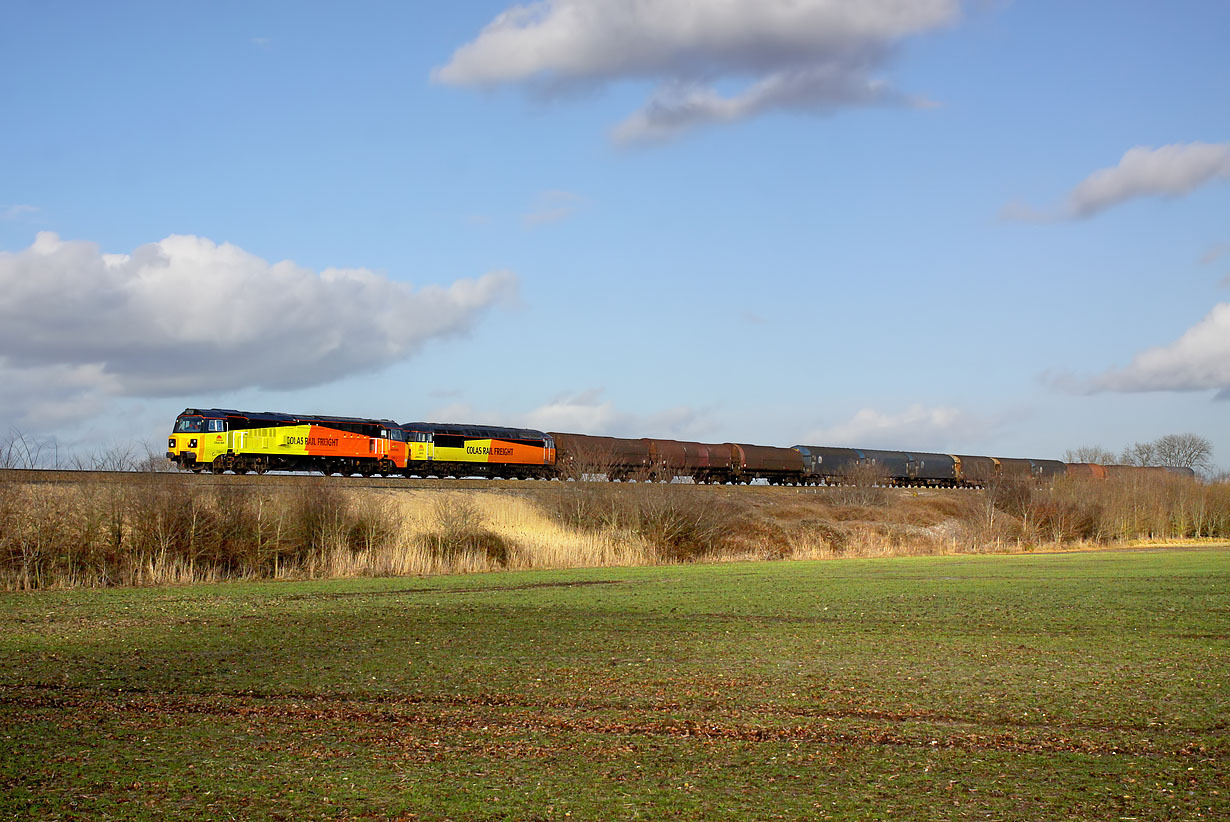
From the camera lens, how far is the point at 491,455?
54.6 meters

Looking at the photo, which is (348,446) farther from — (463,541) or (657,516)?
(463,541)

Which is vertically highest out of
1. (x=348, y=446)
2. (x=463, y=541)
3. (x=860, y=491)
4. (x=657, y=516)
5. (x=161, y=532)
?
(x=348, y=446)

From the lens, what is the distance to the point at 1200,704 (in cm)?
791

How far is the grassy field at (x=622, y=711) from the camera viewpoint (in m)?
5.80

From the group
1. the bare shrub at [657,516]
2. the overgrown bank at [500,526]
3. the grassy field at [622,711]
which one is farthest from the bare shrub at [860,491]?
the grassy field at [622,711]

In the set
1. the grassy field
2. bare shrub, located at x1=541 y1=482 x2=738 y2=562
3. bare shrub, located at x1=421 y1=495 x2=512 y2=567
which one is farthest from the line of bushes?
bare shrub, located at x1=541 y1=482 x2=738 y2=562

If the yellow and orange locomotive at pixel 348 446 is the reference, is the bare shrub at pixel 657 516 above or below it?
below

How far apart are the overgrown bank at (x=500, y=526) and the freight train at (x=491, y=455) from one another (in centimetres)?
638

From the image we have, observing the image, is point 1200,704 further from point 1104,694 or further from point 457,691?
point 457,691

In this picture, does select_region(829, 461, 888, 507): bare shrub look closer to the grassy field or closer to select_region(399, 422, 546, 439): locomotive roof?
select_region(399, 422, 546, 439): locomotive roof

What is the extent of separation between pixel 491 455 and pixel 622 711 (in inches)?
1849

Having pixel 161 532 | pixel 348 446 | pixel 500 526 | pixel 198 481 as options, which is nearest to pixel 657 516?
pixel 500 526

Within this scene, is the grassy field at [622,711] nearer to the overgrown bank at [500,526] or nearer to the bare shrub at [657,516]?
the overgrown bank at [500,526]

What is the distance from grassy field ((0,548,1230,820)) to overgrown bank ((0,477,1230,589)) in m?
6.70
